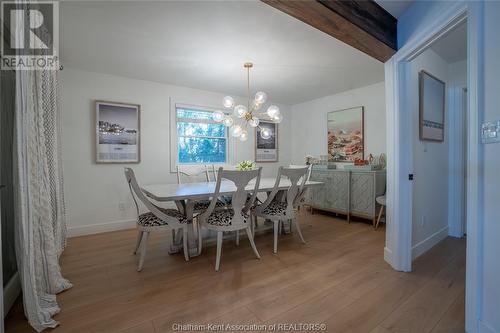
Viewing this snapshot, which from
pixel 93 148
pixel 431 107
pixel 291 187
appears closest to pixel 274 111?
pixel 291 187

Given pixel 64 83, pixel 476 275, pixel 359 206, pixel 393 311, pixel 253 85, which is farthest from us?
pixel 253 85

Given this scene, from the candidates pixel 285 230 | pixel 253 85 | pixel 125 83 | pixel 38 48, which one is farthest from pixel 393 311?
pixel 125 83

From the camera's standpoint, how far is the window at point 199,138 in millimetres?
3988

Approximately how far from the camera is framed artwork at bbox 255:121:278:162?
192 inches

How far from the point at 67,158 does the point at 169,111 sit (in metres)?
1.60

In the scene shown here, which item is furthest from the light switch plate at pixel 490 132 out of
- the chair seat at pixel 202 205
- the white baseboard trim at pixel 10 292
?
the white baseboard trim at pixel 10 292

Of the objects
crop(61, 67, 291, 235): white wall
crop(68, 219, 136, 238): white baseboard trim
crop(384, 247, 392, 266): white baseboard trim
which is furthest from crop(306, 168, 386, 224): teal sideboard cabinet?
crop(68, 219, 136, 238): white baseboard trim

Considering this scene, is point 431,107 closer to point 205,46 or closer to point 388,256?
point 388,256

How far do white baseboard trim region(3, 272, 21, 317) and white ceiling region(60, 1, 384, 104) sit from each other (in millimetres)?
2214

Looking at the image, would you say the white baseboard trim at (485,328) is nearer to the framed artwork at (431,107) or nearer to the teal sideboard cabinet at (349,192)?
the framed artwork at (431,107)

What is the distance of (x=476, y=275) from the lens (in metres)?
1.25

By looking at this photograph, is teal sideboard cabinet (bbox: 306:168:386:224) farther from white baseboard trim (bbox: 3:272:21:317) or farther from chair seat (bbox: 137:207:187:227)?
white baseboard trim (bbox: 3:272:21:317)

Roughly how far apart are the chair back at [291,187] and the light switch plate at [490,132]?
147 centimetres

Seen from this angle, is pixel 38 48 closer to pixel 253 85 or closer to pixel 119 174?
pixel 119 174
